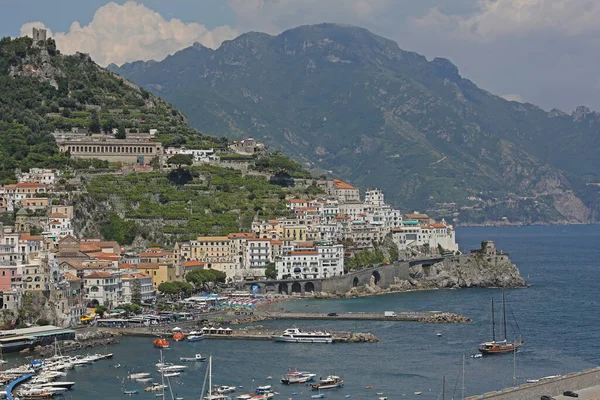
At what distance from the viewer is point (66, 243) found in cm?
10256

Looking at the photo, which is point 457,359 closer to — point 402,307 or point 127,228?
point 402,307

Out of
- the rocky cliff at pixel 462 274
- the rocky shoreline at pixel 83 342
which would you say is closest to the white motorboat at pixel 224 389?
the rocky shoreline at pixel 83 342

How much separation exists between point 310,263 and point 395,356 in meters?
40.9

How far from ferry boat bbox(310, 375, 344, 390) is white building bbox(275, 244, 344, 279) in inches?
1949

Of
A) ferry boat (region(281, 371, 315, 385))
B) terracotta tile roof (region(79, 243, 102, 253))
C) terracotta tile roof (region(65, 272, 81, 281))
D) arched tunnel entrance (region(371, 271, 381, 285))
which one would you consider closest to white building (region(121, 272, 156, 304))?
terracotta tile roof (region(65, 272, 81, 281))

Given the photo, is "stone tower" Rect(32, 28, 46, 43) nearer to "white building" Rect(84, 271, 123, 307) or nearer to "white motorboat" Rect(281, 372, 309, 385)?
"white building" Rect(84, 271, 123, 307)

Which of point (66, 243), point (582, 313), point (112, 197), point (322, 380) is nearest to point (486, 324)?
point (582, 313)

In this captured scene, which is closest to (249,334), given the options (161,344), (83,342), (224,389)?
(161,344)

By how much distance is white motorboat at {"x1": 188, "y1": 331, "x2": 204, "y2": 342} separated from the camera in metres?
84.8

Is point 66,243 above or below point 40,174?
below

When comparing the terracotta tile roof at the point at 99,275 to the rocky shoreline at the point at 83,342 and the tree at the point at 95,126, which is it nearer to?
the rocky shoreline at the point at 83,342

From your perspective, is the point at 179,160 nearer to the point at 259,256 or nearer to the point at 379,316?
the point at 259,256

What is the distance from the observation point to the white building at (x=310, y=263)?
116 metres

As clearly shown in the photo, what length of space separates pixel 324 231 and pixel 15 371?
6281cm
